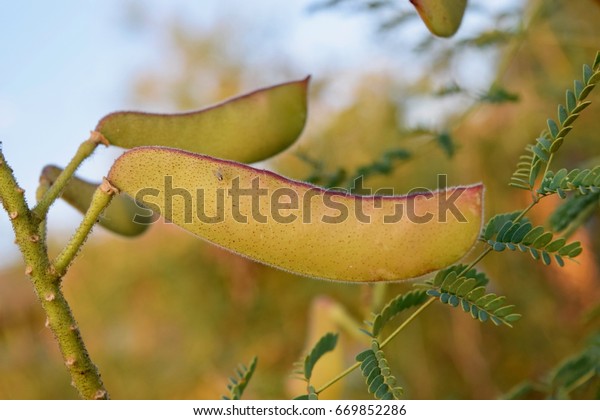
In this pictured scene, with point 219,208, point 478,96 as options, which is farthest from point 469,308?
point 478,96

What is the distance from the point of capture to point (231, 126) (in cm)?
79

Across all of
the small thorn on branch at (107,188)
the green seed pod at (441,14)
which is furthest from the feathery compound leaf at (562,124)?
the small thorn on branch at (107,188)

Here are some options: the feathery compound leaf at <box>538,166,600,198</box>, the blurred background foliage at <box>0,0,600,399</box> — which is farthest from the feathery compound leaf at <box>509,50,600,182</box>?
the blurred background foliage at <box>0,0,600,399</box>

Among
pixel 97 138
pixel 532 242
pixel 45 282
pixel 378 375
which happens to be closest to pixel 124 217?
pixel 97 138

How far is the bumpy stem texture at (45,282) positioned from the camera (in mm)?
588

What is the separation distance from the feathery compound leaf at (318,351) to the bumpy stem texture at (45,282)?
27 cm

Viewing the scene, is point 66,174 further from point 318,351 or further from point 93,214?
point 318,351

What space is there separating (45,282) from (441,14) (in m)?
0.46

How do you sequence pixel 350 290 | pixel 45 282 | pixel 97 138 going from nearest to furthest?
pixel 45 282 → pixel 97 138 → pixel 350 290

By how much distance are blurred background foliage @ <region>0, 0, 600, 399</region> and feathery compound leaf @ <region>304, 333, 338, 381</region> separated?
1.73ft

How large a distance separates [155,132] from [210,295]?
6.81 feet

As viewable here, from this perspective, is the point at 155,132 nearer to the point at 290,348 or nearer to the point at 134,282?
the point at 290,348

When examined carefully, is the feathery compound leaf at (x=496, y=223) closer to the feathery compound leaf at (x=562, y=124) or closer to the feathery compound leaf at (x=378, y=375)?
the feathery compound leaf at (x=562, y=124)

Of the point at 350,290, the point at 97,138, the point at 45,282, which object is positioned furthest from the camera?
the point at 350,290
